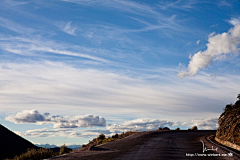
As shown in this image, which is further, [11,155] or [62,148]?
[11,155]

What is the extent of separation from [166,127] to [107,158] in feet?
124

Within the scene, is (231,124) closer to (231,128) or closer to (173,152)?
(231,128)

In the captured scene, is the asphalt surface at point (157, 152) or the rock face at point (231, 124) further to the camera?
the rock face at point (231, 124)

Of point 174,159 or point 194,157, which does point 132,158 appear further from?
point 194,157

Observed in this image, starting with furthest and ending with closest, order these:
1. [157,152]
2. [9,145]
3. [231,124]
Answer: [9,145]
[231,124]
[157,152]

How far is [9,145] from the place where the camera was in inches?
2813

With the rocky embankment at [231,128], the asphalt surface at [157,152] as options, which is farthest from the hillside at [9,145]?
the asphalt surface at [157,152]

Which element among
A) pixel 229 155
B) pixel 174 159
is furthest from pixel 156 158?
pixel 229 155

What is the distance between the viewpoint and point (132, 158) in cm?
1324

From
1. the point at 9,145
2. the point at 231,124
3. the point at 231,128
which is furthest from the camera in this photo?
the point at 9,145

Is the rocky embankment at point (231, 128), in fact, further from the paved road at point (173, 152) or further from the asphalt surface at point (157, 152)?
the paved road at point (173, 152)

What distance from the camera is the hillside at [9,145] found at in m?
64.8

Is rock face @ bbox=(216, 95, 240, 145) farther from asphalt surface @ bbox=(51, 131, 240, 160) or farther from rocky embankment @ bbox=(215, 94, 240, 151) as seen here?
asphalt surface @ bbox=(51, 131, 240, 160)

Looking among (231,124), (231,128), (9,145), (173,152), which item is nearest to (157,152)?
(173,152)
